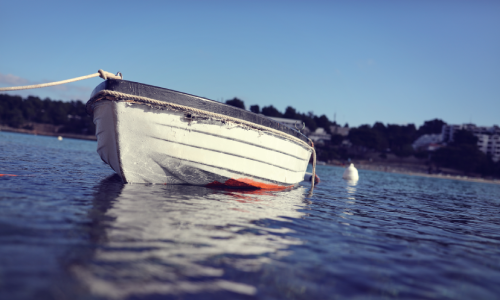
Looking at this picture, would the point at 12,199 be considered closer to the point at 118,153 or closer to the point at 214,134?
the point at 118,153

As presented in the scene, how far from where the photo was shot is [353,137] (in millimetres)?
100812

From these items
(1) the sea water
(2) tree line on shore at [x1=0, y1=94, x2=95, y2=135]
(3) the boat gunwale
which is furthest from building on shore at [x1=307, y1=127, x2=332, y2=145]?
(1) the sea water

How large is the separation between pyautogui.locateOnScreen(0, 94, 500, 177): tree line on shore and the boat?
90009 mm

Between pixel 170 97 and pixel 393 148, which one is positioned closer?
pixel 170 97

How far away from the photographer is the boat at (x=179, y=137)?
553cm

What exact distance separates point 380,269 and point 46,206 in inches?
150

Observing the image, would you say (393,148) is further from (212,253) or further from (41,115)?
(41,115)

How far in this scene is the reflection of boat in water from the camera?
1947mm

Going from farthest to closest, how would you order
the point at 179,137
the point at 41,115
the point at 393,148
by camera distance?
1. the point at 393,148
2. the point at 41,115
3. the point at 179,137

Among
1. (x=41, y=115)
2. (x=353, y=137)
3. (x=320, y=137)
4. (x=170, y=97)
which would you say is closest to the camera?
(x=170, y=97)

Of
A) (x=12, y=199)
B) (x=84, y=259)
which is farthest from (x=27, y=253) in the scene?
(x=12, y=199)

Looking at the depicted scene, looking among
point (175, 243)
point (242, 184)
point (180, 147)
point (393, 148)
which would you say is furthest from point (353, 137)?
point (175, 243)

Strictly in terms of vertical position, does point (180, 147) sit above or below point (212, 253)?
above

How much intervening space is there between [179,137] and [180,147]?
20cm
